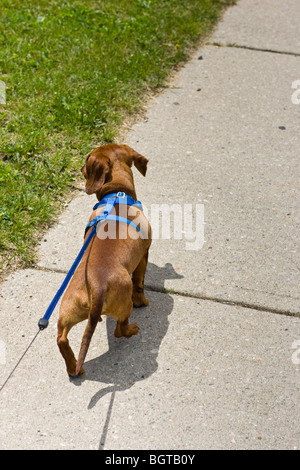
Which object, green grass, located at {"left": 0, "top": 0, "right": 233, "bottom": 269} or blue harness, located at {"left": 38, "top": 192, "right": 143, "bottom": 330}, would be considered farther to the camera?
green grass, located at {"left": 0, "top": 0, "right": 233, "bottom": 269}

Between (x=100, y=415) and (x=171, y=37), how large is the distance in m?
5.15

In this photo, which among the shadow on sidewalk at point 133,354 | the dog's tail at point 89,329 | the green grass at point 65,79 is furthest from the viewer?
the green grass at point 65,79

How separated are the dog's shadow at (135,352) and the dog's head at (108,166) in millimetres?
744

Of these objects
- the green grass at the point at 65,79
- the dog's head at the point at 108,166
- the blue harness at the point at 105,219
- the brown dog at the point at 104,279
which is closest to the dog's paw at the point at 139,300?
the brown dog at the point at 104,279

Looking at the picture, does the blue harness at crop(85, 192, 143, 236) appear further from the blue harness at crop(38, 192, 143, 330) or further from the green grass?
the green grass

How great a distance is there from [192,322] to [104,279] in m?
0.79

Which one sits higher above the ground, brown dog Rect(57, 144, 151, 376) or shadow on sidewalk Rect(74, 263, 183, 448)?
brown dog Rect(57, 144, 151, 376)

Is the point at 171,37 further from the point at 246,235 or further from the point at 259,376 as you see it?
the point at 259,376

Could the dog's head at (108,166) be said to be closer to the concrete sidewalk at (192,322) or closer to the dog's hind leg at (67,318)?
the concrete sidewalk at (192,322)

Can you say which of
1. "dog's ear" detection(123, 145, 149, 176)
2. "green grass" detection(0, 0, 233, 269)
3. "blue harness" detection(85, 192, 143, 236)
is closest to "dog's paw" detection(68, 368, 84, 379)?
"blue harness" detection(85, 192, 143, 236)

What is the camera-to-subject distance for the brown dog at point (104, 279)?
320 centimetres

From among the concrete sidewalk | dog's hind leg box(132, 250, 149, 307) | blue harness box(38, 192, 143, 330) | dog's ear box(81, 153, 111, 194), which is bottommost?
the concrete sidewalk

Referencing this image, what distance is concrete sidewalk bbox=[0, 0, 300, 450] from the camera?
312 centimetres

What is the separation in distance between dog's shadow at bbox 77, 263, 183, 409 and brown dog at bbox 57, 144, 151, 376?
3.0 inches
